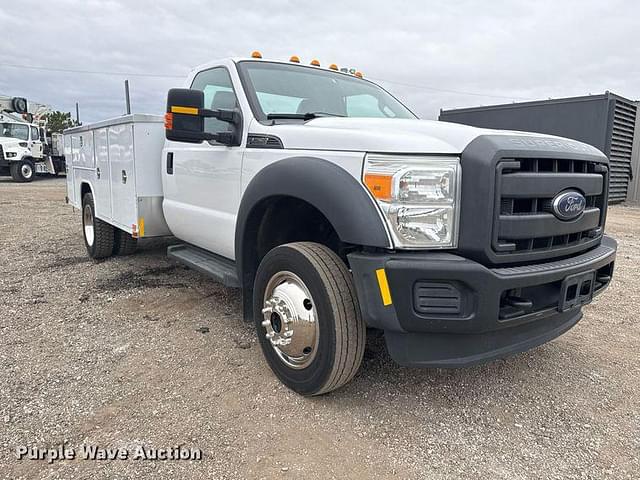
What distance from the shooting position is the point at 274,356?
9.57ft

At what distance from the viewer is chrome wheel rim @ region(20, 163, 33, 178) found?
827 inches

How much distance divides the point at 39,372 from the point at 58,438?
2.71 feet

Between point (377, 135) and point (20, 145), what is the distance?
22.5 metres

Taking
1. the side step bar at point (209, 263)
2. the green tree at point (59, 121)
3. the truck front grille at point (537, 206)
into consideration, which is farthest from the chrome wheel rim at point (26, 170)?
the green tree at point (59, 121)

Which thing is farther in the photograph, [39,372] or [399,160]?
[39,372]

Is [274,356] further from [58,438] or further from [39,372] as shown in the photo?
[39,372]

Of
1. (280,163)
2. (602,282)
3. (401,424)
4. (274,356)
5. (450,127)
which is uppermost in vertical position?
(450,127)

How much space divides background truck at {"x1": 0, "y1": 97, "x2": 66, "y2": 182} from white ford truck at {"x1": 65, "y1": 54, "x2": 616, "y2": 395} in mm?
19551

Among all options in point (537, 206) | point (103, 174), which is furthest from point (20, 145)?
point (537, 206)

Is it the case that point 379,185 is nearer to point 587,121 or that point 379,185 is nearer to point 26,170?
point 587,121

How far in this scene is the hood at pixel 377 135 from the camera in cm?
229

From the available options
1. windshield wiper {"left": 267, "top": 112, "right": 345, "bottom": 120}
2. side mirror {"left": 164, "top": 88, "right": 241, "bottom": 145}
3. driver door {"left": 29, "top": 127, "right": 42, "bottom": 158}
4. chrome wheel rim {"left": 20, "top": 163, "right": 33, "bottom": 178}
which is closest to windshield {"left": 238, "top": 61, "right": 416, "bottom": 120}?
windshield wiper {"left": 267, "top": 112, "right": 345, "bottom": 120}

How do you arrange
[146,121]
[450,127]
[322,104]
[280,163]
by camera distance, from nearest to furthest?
[450,127] → [280,163] → [322,104] → [146,121]

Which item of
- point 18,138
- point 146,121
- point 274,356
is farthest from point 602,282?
point 18,138
